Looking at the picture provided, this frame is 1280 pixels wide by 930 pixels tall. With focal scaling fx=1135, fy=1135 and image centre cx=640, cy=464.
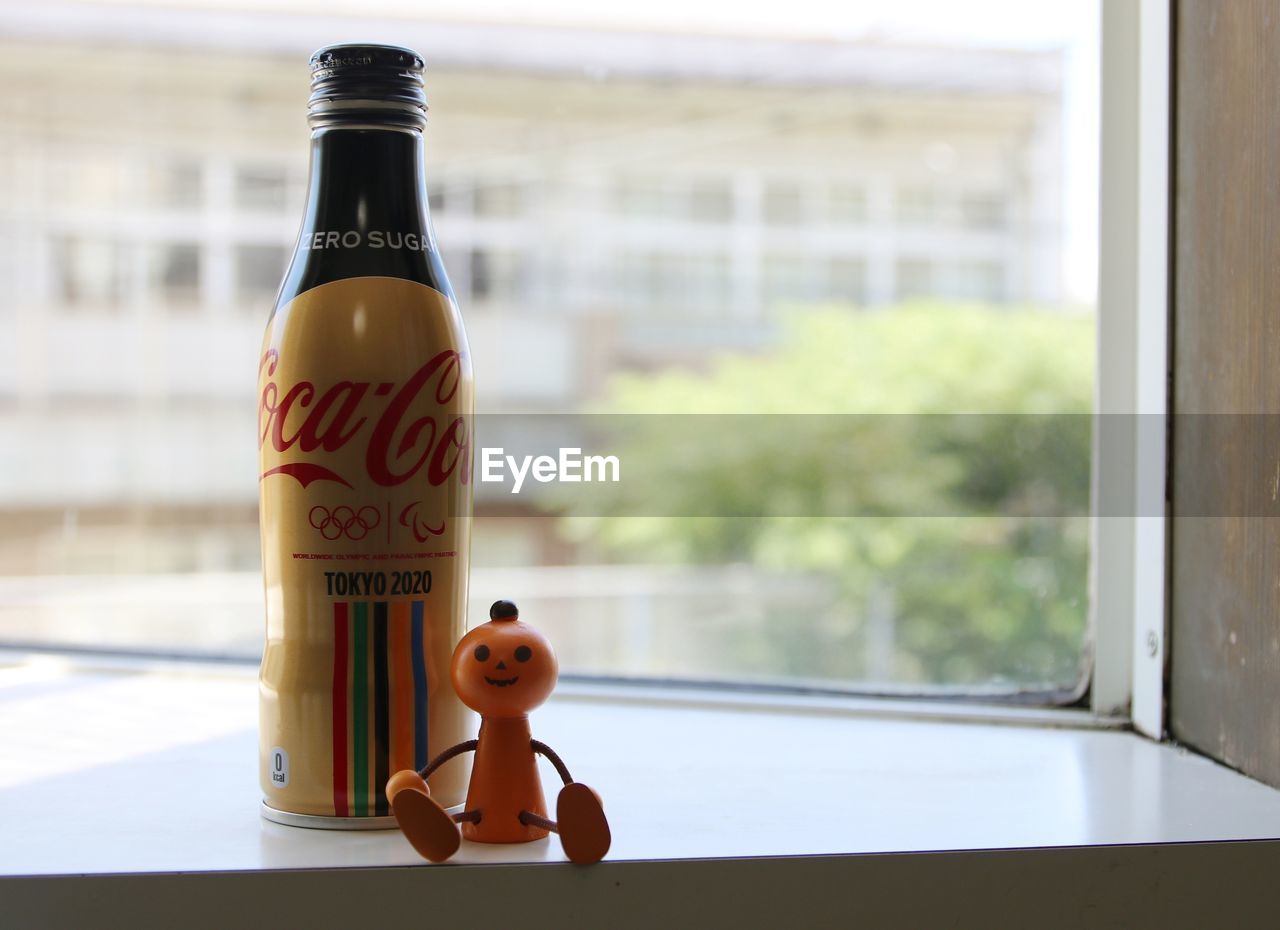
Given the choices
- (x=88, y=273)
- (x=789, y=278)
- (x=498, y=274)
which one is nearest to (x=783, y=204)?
(x=789, y=278)

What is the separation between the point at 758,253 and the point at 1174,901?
3355mm

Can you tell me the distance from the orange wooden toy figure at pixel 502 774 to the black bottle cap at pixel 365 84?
8.4 inches

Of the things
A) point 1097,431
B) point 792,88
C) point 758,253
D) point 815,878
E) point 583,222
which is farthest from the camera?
point 758,253

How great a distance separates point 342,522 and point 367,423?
42 mm

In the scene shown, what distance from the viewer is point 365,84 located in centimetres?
47

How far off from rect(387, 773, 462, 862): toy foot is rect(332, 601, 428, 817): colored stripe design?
38 mm

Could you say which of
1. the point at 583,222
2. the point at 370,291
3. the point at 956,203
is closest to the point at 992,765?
the point at 370,291

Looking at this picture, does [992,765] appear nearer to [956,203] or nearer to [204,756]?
[204,756]

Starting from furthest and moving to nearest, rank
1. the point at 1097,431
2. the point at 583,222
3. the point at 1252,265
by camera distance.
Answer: the point at 583,222 → the point at 1097,431 → the point at 1252,265

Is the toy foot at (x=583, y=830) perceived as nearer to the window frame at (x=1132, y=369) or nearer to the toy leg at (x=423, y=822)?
the toy leg at (x=423, y=822)

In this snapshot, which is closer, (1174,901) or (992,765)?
(1174,901)

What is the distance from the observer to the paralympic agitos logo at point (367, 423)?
464mm

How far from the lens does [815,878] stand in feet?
1.51
